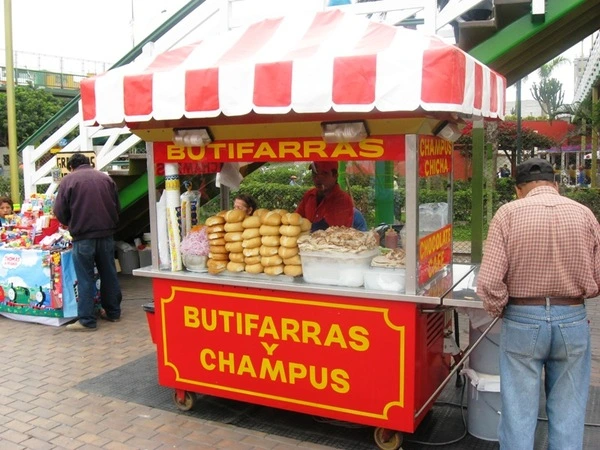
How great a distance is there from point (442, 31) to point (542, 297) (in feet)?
13.4

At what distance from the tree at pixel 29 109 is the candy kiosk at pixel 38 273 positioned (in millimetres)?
24956

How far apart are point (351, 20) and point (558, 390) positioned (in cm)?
237

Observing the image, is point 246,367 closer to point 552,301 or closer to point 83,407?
point 83,407

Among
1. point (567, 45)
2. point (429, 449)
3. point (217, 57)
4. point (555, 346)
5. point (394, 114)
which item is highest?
point (567, 45)

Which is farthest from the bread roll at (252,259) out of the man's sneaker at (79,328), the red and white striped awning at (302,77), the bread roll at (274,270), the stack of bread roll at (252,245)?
the man's sneaker at (79,328)

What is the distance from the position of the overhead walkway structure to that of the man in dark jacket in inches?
24.2

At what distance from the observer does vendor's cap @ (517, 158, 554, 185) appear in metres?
3.03

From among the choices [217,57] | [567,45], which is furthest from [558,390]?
[567,45]

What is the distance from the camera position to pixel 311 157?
368cm

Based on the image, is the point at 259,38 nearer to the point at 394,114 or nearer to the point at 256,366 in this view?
the point at 394,114

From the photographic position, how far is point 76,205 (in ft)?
19.7

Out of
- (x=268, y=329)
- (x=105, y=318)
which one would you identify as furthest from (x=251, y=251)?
(x=105, y=318)

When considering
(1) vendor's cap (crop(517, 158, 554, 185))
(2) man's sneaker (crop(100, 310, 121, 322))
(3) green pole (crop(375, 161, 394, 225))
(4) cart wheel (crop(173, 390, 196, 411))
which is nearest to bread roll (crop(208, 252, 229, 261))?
(4) cart wheel (crop(173, 390, 196, 411))

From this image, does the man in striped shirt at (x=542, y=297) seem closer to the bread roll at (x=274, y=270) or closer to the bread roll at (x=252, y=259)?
the bread roll at (x=274, y=270)
